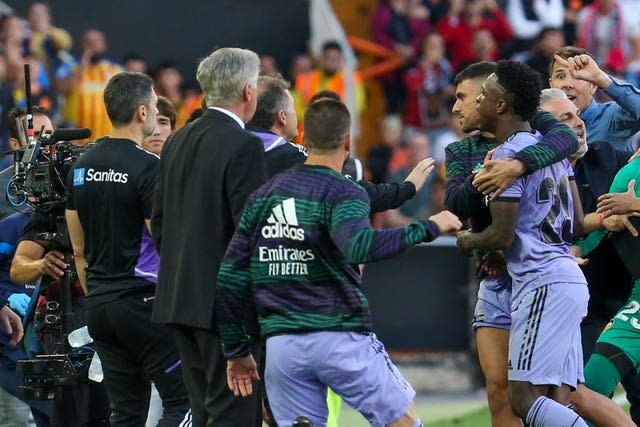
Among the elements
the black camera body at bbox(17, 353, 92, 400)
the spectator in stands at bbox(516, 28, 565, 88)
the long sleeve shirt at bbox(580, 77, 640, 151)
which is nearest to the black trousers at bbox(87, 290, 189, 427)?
the black camera body at bbox(17, 353, 92, 400)

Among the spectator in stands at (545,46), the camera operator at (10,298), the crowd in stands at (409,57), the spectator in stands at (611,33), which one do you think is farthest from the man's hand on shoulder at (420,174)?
the spectator in stands at (611,33)

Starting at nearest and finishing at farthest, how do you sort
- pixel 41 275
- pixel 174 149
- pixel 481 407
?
pixel 174 149 < pixel 41 275 < pixel 481 407

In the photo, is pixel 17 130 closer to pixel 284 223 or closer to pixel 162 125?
pixel 162 125

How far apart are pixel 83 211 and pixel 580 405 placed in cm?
→ 299

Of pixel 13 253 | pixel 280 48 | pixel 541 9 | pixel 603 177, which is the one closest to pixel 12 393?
pixel 13 253

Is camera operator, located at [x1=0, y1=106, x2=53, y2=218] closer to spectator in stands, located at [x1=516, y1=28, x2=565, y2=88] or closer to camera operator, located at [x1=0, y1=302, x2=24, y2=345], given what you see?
camera operator, located at [x1=0, y1=302, x2=24, y2=345]

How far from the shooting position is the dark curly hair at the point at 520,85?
22.6ft

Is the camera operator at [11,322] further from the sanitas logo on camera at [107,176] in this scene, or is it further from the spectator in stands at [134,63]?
the spectator in stands at [134,63]

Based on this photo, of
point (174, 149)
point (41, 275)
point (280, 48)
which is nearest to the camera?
point (174, 149)

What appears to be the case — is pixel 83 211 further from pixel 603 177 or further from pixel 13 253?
pixel 603 177

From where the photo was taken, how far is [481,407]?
12.1 metres

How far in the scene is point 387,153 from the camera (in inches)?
640

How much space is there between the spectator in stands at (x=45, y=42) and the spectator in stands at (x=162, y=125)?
6497mm

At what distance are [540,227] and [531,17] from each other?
1090 centimetres
